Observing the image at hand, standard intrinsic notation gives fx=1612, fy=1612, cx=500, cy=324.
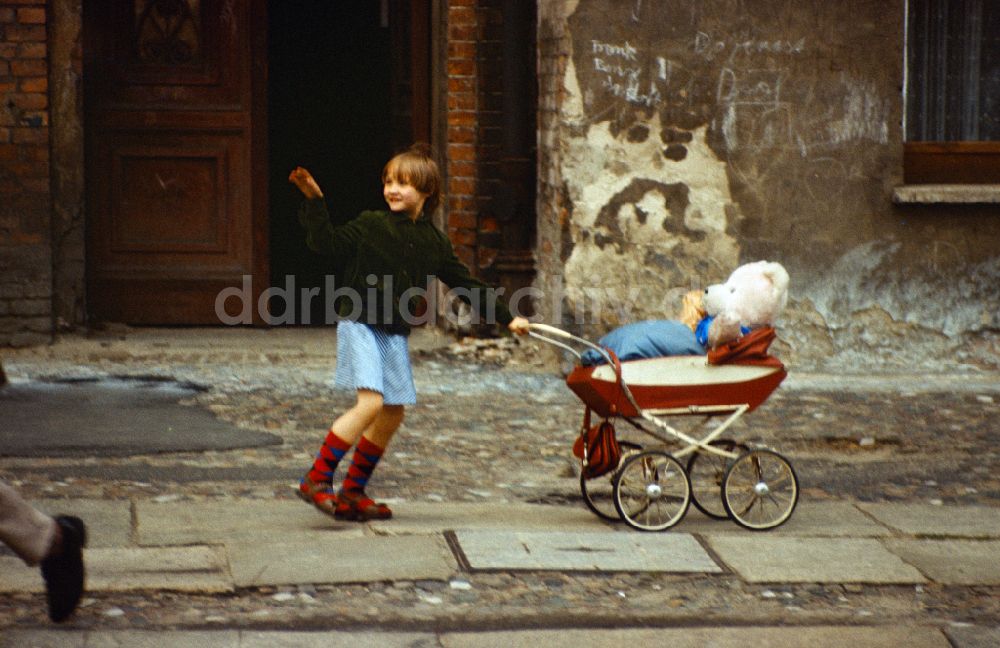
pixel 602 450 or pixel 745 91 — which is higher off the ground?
pixel 745 91

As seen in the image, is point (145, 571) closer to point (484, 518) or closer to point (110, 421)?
point (484, 518)

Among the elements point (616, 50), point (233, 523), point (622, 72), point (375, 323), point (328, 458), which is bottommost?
point (233, 523)

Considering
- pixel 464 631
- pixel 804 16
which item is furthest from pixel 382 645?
pixel 804 16

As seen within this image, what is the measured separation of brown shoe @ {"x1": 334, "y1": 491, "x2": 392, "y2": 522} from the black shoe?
4.74ft

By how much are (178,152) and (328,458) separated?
5303mm

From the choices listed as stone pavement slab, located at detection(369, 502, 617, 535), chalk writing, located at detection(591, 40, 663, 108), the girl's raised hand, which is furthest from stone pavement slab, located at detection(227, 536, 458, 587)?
chalk writing, located at detection(591, 40, 663, 108)

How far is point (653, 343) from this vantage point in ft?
20.0

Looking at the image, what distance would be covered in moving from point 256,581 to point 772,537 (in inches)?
78.7

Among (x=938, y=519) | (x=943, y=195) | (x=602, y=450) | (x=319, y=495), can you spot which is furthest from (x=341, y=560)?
(x=943, y=195)

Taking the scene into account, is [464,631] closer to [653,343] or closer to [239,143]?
[653,343]

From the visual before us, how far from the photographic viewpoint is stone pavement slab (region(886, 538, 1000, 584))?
558 cm

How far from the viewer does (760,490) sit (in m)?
6.12

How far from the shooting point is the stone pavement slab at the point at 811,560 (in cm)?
551

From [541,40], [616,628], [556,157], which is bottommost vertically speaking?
[616,628]
